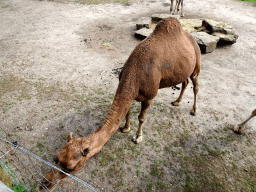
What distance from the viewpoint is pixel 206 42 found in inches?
315

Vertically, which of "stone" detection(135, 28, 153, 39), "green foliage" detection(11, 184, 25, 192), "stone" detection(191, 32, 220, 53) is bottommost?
"green foliage" detection(11, 184, 25, 192)

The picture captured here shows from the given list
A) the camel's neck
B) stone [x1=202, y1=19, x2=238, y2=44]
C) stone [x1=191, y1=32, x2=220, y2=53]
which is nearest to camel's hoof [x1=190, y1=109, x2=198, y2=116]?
the camel's neck

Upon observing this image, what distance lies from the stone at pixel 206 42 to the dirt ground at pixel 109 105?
0.41 meters

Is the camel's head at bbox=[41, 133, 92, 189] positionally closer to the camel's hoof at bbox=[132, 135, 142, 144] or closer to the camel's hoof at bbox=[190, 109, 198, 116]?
the camel's hoof at bbox=[132, 135, 142, 144]

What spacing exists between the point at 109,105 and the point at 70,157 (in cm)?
292

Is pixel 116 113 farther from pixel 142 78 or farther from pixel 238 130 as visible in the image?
pixel 238 130

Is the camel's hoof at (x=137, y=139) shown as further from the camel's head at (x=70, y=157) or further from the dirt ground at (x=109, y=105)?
the camel's head at (x=70, y=157)

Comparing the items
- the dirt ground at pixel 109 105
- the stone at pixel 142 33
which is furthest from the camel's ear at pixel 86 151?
the stone at pixel 142 33

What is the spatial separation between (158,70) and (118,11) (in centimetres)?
1060

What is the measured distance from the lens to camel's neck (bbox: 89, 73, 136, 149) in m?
2.94

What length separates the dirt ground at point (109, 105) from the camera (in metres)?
3.80

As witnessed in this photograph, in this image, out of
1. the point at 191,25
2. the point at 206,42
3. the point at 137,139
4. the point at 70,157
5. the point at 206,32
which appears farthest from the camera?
the point at 191,25

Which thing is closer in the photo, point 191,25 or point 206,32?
point 206,32

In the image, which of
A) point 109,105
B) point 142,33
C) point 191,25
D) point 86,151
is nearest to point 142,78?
point 86,151
